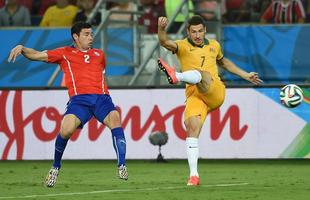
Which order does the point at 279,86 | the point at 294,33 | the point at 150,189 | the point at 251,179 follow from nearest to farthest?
the point at 150,189
the point at 251,179
the point at 279,86
the point at 294,33

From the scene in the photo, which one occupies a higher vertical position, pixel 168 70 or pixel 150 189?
pixel 168 70

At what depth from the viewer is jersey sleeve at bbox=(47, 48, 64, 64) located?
46.3ft

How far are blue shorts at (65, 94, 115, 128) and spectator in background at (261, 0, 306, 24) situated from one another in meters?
8.90

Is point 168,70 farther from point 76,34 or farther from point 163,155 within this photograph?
point 163,155

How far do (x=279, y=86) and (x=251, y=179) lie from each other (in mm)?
4794

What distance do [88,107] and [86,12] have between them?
9127 mm

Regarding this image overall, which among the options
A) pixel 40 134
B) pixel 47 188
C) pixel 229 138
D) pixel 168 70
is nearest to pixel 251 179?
pixel 168 70

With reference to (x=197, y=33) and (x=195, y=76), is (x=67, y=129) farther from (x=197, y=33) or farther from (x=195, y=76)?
(x=197, y=33)

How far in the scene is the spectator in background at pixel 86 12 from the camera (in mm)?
22672

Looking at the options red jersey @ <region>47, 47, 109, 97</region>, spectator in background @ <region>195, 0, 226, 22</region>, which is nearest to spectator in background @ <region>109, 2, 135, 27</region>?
spectator in background @ <region>195, 0, 226, 22</region>

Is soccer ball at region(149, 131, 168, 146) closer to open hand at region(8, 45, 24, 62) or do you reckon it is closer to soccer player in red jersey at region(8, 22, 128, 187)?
soccer player in red jersey at region(8, 22, 128, 187)

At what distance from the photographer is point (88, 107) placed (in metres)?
14.1

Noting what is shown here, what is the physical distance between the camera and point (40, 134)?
2048 centimetres

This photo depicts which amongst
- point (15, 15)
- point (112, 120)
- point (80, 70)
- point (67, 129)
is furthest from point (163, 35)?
point (15, 15)
